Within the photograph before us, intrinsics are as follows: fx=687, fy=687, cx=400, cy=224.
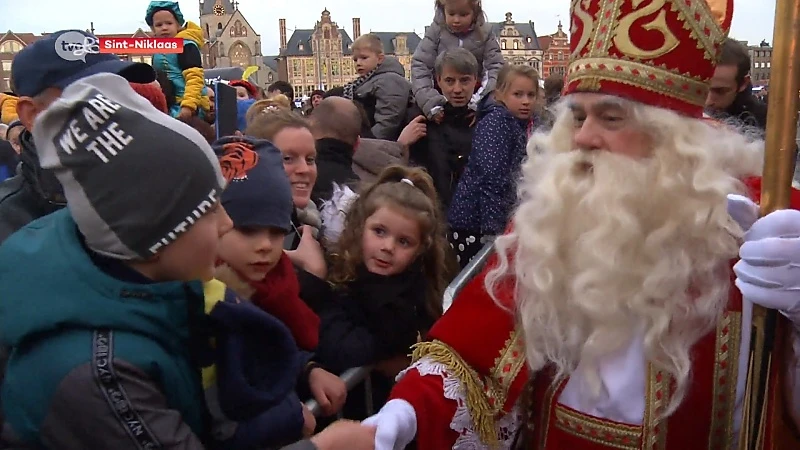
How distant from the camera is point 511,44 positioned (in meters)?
43.2

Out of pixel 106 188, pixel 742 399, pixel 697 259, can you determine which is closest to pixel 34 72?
pixel 106 188

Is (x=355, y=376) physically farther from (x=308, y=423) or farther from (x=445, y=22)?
(x=445, y=22)

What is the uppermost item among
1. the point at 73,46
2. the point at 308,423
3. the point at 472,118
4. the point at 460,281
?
the point at 73,46

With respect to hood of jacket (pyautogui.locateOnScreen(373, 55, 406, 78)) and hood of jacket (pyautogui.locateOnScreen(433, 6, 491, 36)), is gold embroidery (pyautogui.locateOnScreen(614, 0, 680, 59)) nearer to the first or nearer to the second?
hood of jacket (pyautogui.locateOnScreen(433, 6, 491, 36))

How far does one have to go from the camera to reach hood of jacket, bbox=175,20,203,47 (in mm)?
5391

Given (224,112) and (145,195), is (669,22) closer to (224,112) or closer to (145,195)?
(145,195)

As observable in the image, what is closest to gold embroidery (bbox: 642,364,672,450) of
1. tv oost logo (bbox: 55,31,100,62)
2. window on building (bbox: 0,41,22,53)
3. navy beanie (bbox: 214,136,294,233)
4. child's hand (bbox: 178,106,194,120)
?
navy beanie (bbox: 214,136,294,233)

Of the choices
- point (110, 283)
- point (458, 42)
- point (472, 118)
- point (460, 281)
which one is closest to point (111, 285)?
point (110, 283)

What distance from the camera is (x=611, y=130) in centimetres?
181

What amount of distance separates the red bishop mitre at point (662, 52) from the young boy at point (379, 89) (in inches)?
131

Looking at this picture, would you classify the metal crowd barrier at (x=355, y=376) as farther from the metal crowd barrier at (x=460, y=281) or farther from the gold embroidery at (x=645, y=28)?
the gold embroidery at (x=645, y=28)

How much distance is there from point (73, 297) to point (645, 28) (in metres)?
1.48

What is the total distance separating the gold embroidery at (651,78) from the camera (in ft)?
5.81

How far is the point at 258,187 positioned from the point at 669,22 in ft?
4.01
